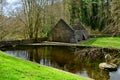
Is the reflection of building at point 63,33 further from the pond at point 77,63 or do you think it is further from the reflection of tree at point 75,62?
the reflection of tree at point 75,62

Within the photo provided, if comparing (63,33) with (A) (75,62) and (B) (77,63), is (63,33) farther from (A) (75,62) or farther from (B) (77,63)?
(B) (77,63)

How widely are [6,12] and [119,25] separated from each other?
4590 cm

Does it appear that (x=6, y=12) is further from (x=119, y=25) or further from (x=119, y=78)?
(x=119, y=25)

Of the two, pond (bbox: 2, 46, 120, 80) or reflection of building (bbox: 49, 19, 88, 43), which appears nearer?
pond (bbox: 2, 46, 120, 80)

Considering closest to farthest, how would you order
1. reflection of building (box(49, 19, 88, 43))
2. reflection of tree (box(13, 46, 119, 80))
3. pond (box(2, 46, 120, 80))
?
pond (box(2, 46, 120, 80))
reflection of tree (box(13, 46, 119, 80))
reflection of building (box(49, 19, 88, 43))

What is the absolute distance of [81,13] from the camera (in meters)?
76.4

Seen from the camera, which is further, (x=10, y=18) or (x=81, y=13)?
(x=81, y=13)

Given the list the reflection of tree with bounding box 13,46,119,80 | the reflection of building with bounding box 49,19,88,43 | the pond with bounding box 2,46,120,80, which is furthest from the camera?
the reflection of building with bounding box 49,19,88,43

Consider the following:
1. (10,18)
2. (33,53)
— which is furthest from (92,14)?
(33,53)

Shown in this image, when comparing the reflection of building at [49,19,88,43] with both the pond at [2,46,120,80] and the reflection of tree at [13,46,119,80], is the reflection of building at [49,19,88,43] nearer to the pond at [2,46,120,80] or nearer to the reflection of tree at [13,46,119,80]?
the pond at [2,46,120,80]

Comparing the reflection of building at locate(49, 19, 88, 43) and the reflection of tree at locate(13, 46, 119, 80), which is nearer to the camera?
the reflection of tree at locate(13, 46, 119, 80)

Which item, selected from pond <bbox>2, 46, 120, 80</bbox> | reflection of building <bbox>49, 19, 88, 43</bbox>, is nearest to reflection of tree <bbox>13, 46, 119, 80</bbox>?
pond <bbox>2, 46, 120, 80</bbox>

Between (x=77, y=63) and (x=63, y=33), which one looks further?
(x=63, y=33)

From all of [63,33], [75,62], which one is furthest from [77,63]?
[63,33]
